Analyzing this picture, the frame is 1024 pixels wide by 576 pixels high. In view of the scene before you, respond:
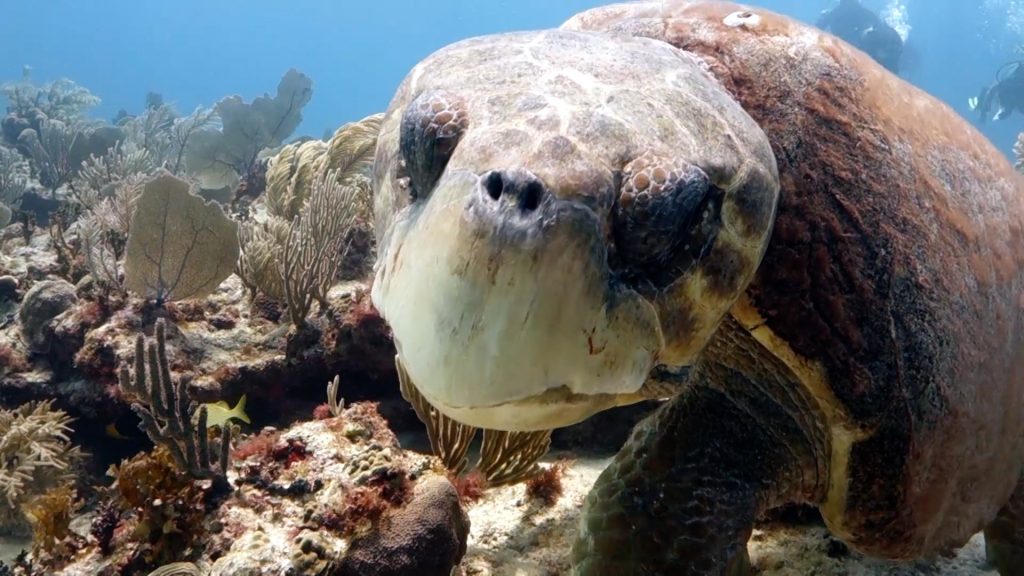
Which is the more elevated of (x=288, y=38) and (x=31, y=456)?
(x=288, y=38)

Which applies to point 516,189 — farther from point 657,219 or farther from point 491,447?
point 491,447

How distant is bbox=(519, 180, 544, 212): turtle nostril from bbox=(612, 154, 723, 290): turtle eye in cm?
22

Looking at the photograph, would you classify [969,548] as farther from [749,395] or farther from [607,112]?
[607,112]

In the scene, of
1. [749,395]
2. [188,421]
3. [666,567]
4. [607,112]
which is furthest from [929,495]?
[188,421]

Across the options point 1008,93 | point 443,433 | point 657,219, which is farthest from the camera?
point 1008,93

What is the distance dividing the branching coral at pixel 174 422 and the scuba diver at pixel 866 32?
96.4 feet

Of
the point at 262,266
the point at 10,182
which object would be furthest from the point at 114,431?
the point at 10,182

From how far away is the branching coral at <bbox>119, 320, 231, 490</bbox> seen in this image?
2.57 metres

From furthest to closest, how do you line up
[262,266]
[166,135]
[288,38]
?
[288,38] < [166,135] < [262,266]

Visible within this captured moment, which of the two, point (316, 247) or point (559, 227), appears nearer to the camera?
point (559, 227)

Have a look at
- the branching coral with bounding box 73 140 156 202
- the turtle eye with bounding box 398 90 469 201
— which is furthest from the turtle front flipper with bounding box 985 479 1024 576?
the branching coral with bounding box 73 140 156 202

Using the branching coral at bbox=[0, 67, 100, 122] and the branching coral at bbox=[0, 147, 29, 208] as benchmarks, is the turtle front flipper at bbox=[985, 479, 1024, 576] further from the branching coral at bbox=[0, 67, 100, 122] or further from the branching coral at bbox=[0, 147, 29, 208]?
the branching coral at bbox=[0, 67, 100, 122]

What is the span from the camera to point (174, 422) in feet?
8.82

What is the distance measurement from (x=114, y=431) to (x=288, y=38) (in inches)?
5936
